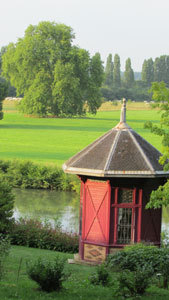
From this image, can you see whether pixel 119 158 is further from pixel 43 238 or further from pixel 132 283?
pixel 132 283

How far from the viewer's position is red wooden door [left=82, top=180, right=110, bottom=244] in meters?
17.4

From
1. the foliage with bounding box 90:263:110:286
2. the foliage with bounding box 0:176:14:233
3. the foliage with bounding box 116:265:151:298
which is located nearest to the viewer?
the foliage with bounding box 116:265:151:298

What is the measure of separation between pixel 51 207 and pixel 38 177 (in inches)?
293

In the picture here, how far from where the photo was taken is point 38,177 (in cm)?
3956

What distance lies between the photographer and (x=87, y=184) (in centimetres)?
1773

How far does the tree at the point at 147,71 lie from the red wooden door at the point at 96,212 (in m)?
174

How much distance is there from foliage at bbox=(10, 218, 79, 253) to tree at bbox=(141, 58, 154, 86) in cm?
17084

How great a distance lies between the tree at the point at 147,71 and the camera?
7475 inches

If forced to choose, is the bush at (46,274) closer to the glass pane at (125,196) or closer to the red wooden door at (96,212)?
the red wooden door at (96,212)

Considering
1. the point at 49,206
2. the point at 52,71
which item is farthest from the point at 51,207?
the point at 52,71

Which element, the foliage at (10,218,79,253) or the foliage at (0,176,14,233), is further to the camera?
the foliage at (0,176,14,233)

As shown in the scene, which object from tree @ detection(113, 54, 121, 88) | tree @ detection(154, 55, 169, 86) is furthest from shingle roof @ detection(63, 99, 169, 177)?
tree @ detection(154, 55, 169, 86)

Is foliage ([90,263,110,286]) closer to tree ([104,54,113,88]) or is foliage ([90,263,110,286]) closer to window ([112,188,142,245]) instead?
window ([112,188,142,245])

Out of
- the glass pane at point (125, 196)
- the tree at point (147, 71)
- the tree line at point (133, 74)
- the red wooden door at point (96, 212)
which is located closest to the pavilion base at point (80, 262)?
the red wooden door at point (96, 212)
